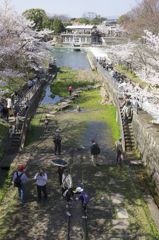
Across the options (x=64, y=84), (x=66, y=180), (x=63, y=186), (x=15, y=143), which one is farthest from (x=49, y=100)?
(x=66, y=180)

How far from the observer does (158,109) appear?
10.7 m

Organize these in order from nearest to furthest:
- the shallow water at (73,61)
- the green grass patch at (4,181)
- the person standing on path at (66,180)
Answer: the person standing on path at (66,180) → the green grass patch at (4,181) → the shallow water at (73,61)

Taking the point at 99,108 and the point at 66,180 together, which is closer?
the point at 66,180

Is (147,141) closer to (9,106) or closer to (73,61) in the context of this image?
(9,106)

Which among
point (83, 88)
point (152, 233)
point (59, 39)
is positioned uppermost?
point (59, 39)

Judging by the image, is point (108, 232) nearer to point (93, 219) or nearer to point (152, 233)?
point (93, 219)

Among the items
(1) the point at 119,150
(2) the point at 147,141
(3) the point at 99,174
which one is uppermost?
(2) the point at 147,141

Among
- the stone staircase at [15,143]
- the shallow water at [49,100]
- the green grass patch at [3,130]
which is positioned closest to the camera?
the green grass patch at [3,130]

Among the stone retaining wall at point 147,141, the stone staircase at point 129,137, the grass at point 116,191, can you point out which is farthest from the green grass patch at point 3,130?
the stone retaining wall at point 147,141

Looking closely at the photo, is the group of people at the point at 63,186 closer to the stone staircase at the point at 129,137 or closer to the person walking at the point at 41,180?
the person walking at the point at 41,180

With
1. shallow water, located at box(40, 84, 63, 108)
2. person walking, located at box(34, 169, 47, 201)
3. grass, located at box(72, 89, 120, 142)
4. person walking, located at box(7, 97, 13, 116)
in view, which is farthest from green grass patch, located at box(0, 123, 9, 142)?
shallow water, located at box(40, 84, 63, 108)

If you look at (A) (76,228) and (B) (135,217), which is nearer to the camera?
(A) (76,228)

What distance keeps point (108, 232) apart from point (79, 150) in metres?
6.36

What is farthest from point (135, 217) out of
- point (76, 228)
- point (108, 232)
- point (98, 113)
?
point (98, 113)
